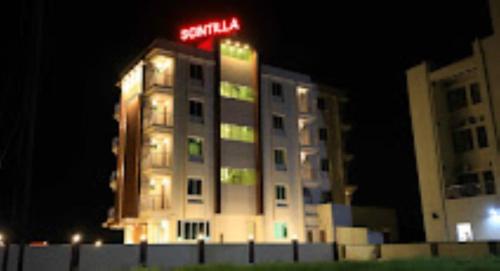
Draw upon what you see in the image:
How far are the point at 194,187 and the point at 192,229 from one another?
3106 millimetres

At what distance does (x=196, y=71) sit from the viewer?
3800cm

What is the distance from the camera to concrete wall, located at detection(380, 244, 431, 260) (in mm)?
27062

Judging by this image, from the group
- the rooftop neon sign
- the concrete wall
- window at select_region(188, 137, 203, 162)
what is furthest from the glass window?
the concrete wall

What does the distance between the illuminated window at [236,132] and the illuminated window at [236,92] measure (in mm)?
2429

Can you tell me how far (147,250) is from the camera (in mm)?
24406

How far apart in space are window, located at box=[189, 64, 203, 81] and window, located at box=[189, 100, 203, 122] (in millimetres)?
2032

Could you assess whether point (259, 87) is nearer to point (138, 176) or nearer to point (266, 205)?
point (266, 205)

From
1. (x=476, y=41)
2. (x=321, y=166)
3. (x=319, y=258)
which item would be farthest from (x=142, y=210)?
(x=476, y=41)

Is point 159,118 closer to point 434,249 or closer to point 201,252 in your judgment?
point 201,252

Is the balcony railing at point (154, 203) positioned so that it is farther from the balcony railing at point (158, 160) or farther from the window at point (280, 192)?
the window at point (280, 192)

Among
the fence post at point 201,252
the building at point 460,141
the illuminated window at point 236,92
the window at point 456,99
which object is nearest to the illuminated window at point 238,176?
the illuminated window at point 236,92

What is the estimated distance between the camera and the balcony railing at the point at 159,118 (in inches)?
1410

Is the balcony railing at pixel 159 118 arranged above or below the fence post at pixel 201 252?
above

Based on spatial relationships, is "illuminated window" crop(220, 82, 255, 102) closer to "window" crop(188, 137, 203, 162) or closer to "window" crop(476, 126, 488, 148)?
"window" crop(188, 137, 203, 162)
